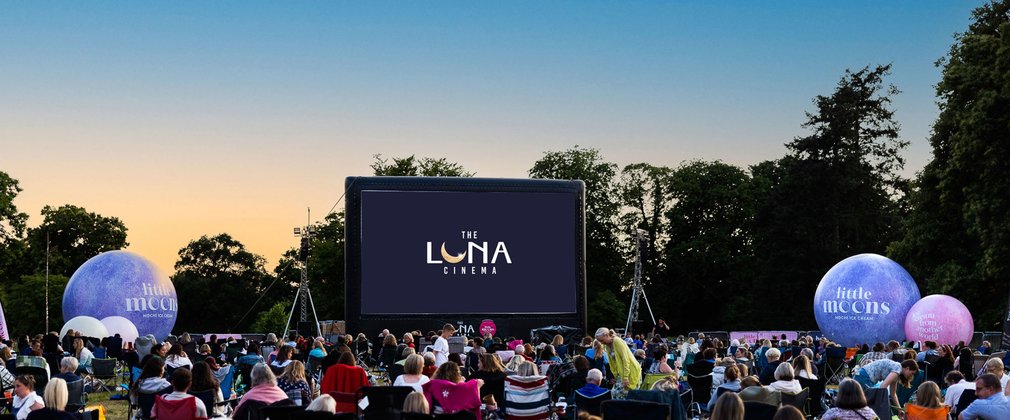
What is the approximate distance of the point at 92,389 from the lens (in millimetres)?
18203

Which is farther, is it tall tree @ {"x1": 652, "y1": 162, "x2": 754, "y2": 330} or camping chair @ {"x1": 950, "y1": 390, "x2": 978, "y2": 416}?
tall tree @ {"x1": 652, "y1": 162, "x2": 754, "y2": 330}

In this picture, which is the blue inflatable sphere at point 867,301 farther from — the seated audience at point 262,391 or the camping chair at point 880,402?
the seated audience at point 262,391

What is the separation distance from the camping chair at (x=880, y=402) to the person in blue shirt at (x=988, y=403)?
1659 mm

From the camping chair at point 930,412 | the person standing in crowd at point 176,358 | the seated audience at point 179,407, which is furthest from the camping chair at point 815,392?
the person standing in crowd at point 176,358

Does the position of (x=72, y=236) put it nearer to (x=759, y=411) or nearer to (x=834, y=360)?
(x=834, y=360)

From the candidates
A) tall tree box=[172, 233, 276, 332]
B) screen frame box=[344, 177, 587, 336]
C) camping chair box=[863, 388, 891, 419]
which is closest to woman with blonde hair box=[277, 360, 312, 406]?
camping chair box=[863, 388, 891, 419]

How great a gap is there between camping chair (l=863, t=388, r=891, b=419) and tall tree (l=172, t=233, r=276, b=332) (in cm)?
4877

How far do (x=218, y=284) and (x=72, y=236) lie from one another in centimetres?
690

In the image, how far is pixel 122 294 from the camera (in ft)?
87.0

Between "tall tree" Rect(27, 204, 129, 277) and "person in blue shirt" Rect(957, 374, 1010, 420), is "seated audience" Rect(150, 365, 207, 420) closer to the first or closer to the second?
"person in blue shirt" Rect(957, 374, 1010, 420)

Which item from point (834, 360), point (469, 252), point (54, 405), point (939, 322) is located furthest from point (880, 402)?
point (469, 252)

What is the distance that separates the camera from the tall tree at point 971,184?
31.3 m

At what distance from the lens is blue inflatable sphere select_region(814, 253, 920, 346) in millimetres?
26422

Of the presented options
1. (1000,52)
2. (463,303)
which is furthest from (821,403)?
(1000,52)
